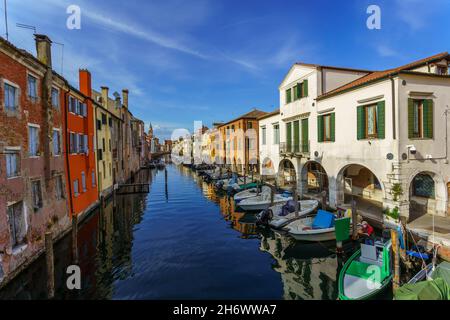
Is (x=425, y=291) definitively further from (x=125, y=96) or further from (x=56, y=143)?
(x=125, y=96)

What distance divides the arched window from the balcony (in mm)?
8004

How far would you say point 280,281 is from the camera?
36.3ft

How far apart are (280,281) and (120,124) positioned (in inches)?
1400

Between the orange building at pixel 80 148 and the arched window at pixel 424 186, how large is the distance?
23.8 m

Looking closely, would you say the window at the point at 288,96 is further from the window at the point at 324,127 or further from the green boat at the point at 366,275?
the green boat at the point at 366,275

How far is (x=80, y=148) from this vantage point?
19875 mm

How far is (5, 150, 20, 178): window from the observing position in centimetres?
1052

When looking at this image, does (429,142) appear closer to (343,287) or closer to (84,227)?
(343,287)

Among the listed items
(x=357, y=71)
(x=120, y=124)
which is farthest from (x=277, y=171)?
(x=120, y=124)

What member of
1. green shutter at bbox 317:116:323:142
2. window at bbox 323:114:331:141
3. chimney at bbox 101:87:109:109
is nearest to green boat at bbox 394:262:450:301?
window at bbox 323:114:331:141

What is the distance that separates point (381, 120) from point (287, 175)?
1757cm

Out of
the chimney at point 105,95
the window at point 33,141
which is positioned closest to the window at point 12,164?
the window at point 33,141

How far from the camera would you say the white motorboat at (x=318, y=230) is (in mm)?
14570
